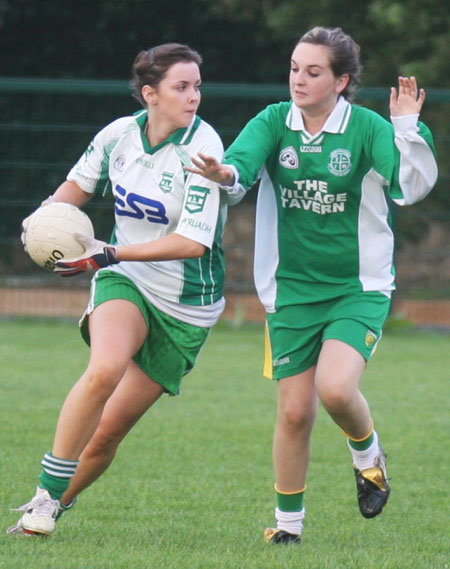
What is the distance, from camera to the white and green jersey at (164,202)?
4898 mm

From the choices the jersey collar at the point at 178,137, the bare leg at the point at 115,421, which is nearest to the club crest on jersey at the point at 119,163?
the jersey collar at the point at 178,137

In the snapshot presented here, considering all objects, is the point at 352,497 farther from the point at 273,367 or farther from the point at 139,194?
the point at 139,194

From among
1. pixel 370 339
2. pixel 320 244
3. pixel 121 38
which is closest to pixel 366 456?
pixel 370 339

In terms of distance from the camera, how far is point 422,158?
186 inches

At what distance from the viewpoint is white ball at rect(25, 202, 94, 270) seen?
489 centimetres

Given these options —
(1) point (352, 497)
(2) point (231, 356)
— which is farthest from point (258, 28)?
(1) point (352, 497)

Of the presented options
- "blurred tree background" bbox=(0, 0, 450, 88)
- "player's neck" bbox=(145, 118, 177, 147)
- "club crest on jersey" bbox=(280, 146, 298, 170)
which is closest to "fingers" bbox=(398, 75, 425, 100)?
"club crest on jersey" bbox=(280, 146, 298, 170)

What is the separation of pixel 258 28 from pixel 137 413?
14.8 metres

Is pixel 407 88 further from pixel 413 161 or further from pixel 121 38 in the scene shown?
pixel 121 38

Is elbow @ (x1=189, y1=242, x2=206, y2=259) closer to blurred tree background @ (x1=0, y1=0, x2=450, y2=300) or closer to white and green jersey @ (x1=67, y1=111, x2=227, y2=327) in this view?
white and green jersey @ (x1=67, y1=111, x2=227, y2=327)

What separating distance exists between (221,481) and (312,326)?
1487 mm

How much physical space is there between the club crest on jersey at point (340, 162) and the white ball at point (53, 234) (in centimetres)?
102

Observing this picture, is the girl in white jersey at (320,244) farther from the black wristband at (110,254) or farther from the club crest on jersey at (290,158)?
the black wristband at (110,254)

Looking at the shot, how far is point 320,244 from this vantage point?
504cm
